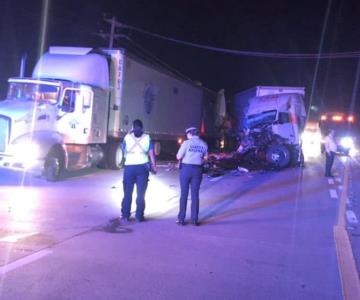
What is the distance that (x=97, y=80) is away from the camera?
17.6m

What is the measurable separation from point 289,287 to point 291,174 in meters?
15.1

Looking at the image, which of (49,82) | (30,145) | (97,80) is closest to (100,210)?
(30,145)

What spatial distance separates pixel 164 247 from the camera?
770 cm

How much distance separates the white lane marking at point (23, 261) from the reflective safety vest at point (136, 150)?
2.84 meters

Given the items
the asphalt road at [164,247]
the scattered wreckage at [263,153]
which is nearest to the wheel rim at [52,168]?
the asphalt road at [164,247]

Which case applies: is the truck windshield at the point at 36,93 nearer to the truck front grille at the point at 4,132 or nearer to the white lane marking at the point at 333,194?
the truck front grille at the point at 4,132

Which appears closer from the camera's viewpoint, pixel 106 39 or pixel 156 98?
A: pixel 156 98

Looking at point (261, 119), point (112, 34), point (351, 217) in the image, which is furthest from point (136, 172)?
point (112, 34)

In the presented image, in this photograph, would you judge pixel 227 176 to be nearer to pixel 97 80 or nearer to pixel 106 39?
pixel 97 80

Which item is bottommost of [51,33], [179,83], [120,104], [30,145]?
[30,145]

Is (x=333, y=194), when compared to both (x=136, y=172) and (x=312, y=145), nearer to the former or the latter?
(x=136, y=172)

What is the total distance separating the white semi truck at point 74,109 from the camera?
48.3 ft

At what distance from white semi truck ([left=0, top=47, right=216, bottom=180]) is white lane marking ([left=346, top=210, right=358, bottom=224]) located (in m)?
7.83

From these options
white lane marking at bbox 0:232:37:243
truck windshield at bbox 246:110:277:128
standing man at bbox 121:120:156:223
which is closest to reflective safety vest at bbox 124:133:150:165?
standing man at bbox 121:120:156:223
